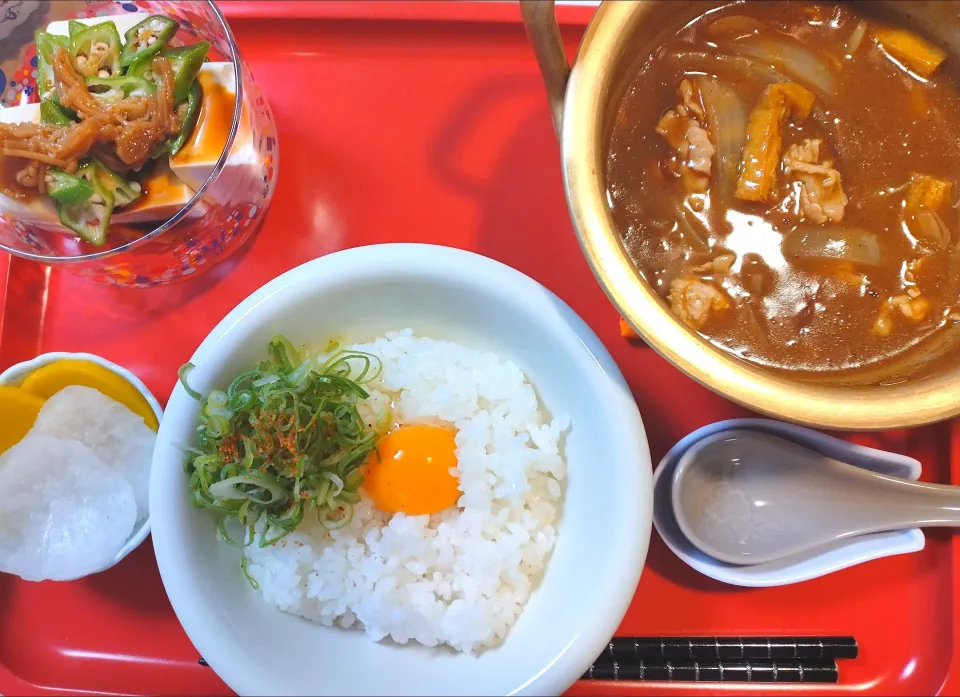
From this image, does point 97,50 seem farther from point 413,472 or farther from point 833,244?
point 833,244

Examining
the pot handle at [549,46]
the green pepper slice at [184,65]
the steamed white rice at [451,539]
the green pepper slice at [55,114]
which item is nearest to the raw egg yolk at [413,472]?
the steamed white rice at [451,539]

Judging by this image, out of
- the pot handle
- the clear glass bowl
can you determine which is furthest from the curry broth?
the clear glass bowl

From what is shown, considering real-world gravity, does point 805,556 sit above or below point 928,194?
below

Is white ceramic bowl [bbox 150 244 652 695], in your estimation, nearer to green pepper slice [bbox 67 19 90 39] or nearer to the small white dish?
the small white dish

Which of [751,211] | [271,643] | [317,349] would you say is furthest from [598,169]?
[271,643]

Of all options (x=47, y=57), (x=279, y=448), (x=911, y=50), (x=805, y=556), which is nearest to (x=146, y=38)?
(x=47, y=57)

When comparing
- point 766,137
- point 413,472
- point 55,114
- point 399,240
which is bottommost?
point 413,472

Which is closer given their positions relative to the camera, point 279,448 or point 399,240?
point 279,448
